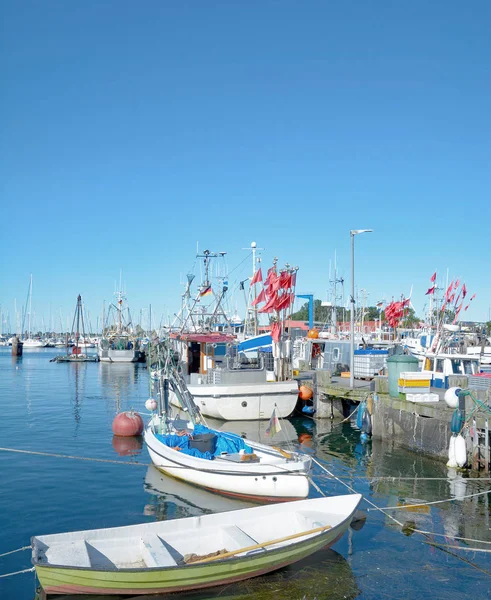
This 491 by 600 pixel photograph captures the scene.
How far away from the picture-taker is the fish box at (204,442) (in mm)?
17562

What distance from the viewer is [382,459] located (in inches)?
829

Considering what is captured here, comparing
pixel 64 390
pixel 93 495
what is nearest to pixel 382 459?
pixel 93 495

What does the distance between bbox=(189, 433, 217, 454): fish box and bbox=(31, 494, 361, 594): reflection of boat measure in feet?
18.4

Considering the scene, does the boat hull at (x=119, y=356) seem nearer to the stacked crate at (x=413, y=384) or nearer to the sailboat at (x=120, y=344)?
the sailboat at (x=120, y=344)

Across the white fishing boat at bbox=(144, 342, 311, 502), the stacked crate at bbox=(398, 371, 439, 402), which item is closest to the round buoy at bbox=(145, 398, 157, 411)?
the white fishing boat at bbox=(144, 342, 311, 502)

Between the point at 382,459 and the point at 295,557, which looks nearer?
the point at 295,557

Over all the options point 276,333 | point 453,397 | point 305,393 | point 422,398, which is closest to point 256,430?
point 276,333

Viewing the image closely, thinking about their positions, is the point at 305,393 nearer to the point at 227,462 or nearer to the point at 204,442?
the point at 204,442

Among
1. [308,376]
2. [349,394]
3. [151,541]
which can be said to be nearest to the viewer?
[151,541]

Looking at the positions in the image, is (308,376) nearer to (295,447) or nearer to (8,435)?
(295,447)

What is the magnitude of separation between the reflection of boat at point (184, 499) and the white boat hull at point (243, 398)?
32.6 feet

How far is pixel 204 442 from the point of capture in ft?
57.7

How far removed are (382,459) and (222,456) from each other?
7.35m

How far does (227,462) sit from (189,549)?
490 cm
